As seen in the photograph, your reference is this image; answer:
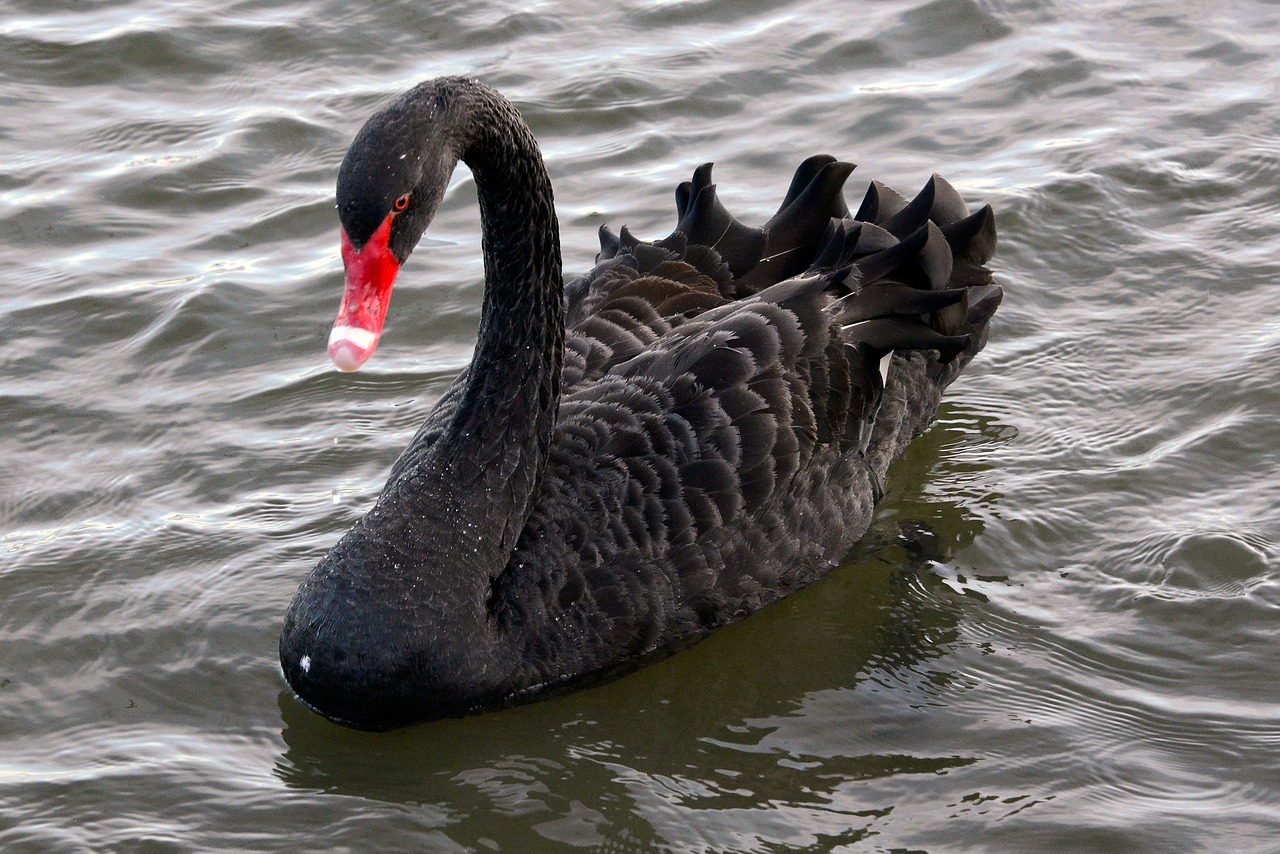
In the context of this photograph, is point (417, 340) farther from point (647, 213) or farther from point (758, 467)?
point (758, 467)

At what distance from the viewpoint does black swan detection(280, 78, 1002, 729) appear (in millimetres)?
4852

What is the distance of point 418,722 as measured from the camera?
498 cm

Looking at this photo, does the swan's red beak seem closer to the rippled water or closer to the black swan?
the black swan

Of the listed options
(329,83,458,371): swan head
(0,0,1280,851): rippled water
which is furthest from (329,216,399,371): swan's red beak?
(0,0,1280,851): rippled water

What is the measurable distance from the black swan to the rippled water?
0.75 ft

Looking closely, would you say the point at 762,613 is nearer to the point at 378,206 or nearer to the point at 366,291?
the point at 366,291

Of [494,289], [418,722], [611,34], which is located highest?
[611,34]

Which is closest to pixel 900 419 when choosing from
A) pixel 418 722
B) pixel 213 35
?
pixel 418 722

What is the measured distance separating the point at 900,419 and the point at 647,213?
2318 mm

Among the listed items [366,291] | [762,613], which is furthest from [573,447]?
[366,291]

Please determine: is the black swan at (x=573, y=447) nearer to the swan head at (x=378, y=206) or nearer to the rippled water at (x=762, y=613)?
the swan head at (x=378, y=206)

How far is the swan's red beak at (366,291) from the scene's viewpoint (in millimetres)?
4285

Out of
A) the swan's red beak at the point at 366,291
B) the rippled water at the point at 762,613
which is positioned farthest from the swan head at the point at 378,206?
the rippled water at the point at 762,613

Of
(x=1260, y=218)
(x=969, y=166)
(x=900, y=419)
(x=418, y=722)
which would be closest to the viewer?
(x=418, y=722)
